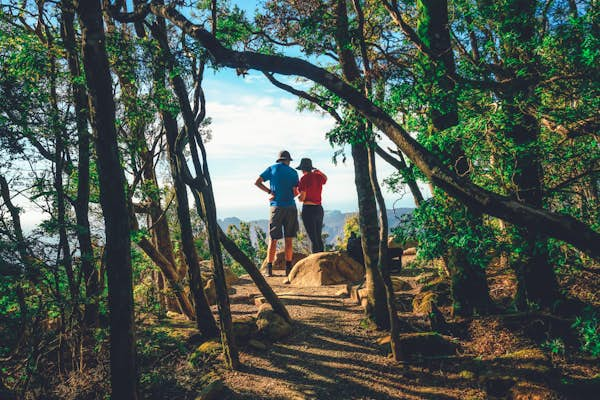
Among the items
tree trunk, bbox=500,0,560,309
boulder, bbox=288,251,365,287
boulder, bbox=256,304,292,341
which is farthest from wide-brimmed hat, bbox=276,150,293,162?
tree trunk, bbox=500,0,560,309

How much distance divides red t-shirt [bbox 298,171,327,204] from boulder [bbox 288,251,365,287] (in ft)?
6.40

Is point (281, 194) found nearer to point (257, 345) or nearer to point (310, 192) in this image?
point (310, 192)

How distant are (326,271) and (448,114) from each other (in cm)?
631

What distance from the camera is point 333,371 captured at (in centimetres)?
556

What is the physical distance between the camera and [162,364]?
6477 millimetres

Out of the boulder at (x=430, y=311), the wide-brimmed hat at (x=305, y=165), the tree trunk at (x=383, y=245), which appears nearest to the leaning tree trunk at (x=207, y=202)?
A: the tree trunk at (x=383, y=245)

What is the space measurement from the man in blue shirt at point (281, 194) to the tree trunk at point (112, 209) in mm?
5430

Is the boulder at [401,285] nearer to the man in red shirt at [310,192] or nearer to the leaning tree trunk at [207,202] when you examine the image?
the man in red shirt at [310,192]

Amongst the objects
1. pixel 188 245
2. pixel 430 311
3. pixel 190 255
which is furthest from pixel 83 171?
pixel 430 311

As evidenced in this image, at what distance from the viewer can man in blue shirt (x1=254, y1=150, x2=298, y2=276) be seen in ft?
33.0

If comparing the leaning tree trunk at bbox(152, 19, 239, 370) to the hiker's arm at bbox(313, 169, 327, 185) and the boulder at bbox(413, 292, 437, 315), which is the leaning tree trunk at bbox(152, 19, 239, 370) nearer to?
the boulder at bbox(413, 292, 437, 315)

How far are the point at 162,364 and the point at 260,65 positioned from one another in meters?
5.66

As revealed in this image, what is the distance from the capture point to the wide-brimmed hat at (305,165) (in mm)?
10906

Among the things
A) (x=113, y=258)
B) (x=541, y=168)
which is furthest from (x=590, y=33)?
(x=113, y=258)
